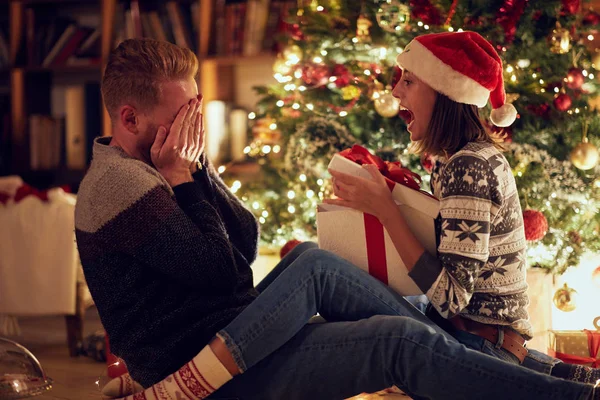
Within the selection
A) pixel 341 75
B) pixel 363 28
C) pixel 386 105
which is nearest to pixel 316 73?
pixel 341 75

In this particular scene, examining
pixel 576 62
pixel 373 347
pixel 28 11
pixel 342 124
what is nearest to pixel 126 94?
pixel 373 347

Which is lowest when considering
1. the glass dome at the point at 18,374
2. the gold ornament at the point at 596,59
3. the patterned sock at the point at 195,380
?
the glass dome at the point at 18,374

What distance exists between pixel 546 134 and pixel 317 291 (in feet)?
4.27

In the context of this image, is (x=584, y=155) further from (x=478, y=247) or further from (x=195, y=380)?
(x=195, y=380)

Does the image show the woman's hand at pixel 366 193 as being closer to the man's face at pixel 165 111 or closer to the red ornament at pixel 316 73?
the man's face at pixel 165 111

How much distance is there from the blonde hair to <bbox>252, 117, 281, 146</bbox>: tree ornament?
1.47m

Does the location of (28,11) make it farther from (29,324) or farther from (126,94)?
(126,94)

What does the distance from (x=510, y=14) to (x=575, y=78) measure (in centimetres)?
27

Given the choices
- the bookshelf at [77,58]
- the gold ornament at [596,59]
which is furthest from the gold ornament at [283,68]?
the gold ornament at [596,59]

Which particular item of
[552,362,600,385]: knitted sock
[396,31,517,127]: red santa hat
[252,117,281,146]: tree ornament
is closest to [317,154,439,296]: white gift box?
[396,31,517,127]: red santa hat

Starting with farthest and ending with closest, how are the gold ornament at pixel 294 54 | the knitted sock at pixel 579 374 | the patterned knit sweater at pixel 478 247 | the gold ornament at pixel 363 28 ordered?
the gold ornament at pixel 294 54
the gold ornament at pixel 363 28
the knitted sock at pixel 579 374
the patterned knit sweater at pixel 478 247

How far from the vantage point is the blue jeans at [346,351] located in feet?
4.46

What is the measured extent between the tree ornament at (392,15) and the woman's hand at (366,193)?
0.95 meters

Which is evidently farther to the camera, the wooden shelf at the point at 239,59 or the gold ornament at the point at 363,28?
the wooden shelf at the point at 239,59
